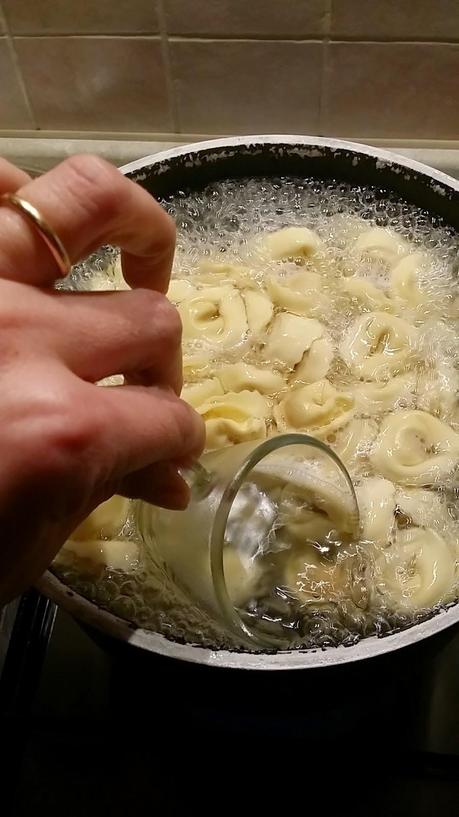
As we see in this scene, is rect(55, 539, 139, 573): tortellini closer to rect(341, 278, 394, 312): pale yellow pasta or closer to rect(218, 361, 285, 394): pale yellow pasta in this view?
rect(218, 361, 285, 394): pale yellow pasta

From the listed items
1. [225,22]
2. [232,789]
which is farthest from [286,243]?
[232,789]

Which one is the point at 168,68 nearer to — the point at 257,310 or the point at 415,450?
the point at 257,310

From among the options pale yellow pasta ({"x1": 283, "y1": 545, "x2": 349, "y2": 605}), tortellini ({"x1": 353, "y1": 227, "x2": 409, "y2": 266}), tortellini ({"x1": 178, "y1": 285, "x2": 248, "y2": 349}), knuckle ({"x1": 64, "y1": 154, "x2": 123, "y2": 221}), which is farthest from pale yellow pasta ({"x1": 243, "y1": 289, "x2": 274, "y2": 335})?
knuckle ({"x1": 64, "y1": 154, "x2": 123, "y2": 221})

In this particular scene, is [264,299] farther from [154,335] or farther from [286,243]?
[154,335]

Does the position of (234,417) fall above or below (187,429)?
below

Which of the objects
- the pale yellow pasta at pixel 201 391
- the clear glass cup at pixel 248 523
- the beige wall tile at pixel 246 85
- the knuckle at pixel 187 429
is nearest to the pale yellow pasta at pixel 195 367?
the pale yellow pasta at pixel 201 391

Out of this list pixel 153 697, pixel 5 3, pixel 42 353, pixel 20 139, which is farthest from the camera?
pixel 20 139

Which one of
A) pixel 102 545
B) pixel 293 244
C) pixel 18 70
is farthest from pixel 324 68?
pixel 102 545
